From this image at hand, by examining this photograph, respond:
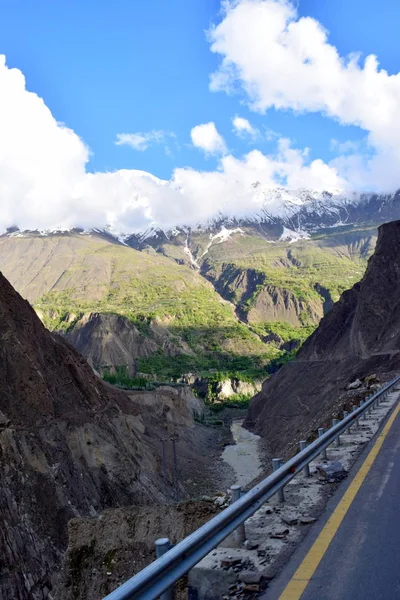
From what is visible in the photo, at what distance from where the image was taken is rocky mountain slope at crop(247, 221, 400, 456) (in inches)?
2365

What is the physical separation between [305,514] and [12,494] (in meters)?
20.3

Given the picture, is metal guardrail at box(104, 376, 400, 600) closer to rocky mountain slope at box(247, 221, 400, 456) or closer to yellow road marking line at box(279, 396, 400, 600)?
yellow road marking line at box(279, 396, 400, 600)

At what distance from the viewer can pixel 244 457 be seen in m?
70.4

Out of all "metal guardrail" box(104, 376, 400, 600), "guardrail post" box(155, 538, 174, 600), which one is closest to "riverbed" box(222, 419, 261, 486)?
"metal guardrail" box(104, 376, 400, 600)

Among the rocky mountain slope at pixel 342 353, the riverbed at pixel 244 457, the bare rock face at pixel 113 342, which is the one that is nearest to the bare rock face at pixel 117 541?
the riverbed at pixel 244 457

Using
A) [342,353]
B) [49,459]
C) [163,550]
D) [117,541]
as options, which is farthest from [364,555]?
[342,353]

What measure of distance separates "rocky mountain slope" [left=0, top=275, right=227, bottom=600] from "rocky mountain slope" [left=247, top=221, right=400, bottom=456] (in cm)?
1804

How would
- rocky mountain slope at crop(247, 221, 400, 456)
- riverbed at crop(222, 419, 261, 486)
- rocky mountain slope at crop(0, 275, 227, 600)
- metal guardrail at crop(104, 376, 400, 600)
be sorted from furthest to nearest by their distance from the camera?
rocky mountain slope at crop(247, 221, 400, 456)
riverbed at crop(222, 419, 261, 486)
rocky mountain slope at crop(0, 275, 227, 600)
metal guardrail at crop(104, 376, 400, 600)

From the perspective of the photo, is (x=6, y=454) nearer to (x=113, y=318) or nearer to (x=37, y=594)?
(x=37, y=594)

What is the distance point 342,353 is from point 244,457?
23.4m

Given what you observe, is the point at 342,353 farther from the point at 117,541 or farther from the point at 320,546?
the point at 320,546

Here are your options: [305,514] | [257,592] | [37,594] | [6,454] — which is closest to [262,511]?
[305,514]

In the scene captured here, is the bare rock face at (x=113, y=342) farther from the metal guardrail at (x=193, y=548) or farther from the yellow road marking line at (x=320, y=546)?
the metal guardrail at (x=193, y=548)

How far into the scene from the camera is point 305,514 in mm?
7359
